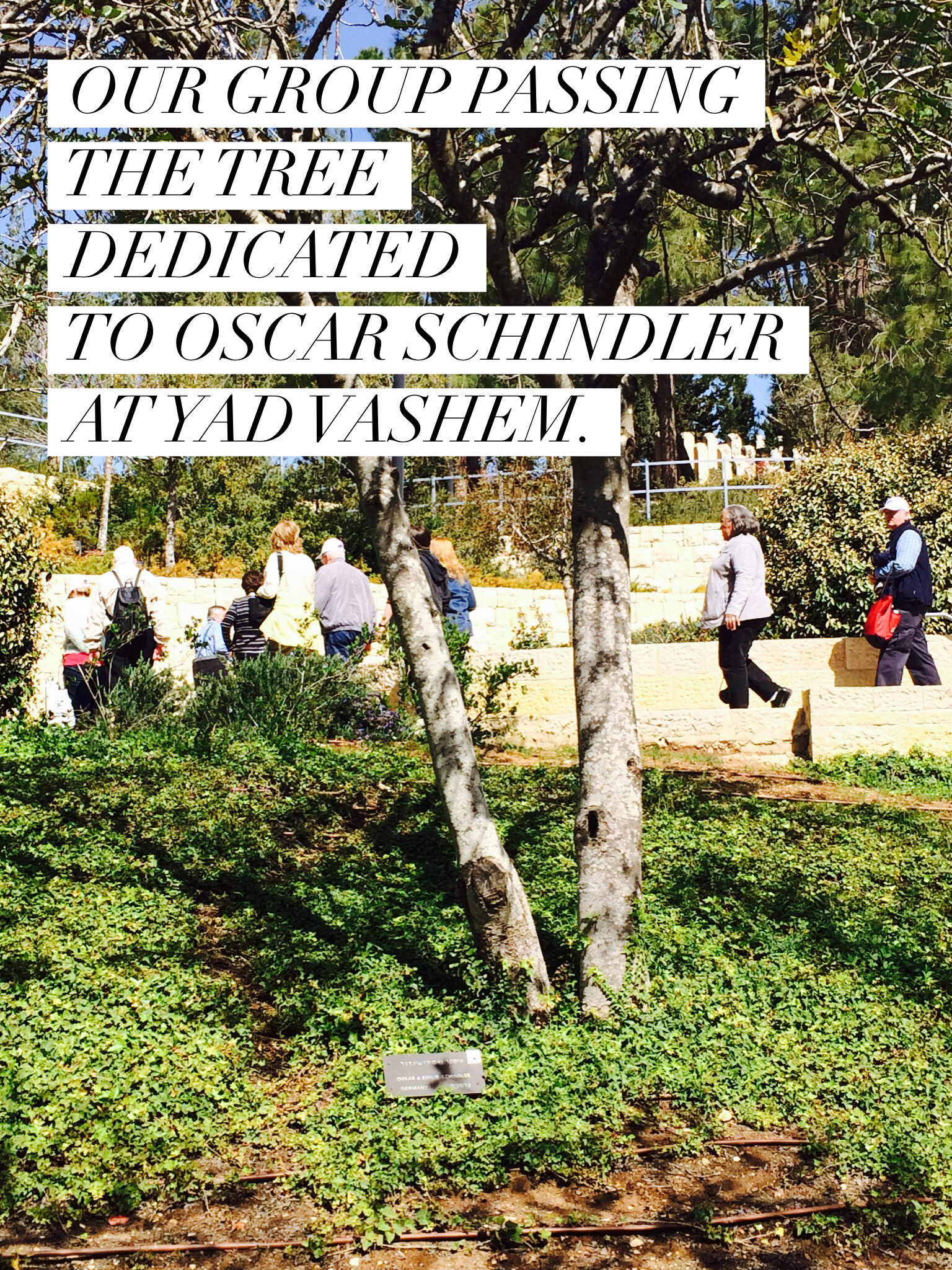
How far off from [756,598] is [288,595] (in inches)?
132

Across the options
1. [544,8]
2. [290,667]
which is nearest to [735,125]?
[544,8]

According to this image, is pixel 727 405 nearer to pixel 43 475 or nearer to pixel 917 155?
pixel 43 475

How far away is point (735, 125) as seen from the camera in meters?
5.39

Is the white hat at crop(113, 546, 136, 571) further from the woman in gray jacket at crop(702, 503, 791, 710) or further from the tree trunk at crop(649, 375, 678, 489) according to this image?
the tree trunk at crop(649, 375, 678, 489)

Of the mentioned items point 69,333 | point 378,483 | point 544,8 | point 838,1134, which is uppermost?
point 544,8

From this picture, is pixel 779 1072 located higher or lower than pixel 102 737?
lower

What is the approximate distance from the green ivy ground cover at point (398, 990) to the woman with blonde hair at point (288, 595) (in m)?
2.28

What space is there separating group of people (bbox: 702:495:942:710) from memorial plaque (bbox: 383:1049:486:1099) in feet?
18.5

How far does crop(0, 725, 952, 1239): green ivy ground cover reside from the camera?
3.97m

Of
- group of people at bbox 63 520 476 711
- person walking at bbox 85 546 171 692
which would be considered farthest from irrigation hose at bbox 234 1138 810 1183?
person walking at bbox 85 546 171 692

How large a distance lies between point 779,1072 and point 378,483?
248 centimetres

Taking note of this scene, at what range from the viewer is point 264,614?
960cm

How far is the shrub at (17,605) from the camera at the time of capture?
9.91 meters

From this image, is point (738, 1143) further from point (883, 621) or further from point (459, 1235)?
point (883, 621)
